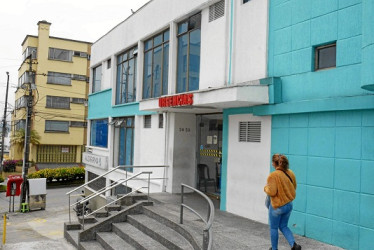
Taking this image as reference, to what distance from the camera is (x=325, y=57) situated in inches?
297

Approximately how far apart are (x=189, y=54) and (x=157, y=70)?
97.5 inches

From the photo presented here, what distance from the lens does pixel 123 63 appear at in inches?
706

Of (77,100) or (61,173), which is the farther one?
(77,100)

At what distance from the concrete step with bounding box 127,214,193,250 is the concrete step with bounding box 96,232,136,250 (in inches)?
20.1

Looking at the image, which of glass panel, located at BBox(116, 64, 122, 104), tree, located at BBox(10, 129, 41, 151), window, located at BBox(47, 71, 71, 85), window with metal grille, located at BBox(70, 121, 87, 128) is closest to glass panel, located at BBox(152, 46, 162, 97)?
glass panel, located at BBox(116, 64, 122, 104)

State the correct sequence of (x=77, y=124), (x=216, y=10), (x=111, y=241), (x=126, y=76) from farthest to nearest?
(x=77, y=124) < (x=126, y=76) < (x=216, y=10) < (x=111, y=241)

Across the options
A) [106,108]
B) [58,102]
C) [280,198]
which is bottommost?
[280,198]

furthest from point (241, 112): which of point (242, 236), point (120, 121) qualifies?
point (120, 121)

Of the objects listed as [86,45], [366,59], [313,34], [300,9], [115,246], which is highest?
[86,45]

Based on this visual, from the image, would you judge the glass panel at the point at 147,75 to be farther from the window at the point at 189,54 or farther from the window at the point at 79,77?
the window at the point at 79,77

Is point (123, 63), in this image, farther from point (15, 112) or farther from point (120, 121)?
point (15, 112)

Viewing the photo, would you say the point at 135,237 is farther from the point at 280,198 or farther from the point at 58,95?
the point at 58,95

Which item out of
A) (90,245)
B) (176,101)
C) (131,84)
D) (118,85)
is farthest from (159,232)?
(118,85)

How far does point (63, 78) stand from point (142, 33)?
102ft
